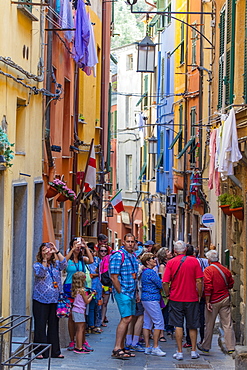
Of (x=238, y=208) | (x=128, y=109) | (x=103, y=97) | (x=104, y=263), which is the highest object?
(x=128, y=109)

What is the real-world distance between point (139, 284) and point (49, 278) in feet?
5.75

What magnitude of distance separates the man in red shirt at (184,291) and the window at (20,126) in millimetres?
2978

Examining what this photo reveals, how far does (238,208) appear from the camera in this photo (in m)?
12.8

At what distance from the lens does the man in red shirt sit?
1163 centimetres

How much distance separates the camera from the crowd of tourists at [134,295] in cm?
1095

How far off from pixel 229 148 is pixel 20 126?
11.1 ft

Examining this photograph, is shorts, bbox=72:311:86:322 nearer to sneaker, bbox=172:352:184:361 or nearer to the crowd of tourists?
the crowd of tourists

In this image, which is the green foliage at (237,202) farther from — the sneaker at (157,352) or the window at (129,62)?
the window at (129,62)

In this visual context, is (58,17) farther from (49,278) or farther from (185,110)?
(185,110)

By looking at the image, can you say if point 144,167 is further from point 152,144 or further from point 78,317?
point 78,317

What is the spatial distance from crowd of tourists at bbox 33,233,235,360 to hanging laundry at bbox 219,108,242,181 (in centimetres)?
146

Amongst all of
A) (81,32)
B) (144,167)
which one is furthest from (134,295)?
(144,167)

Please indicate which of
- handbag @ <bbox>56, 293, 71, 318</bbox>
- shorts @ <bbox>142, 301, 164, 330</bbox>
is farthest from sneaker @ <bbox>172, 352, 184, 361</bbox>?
handbag @ <bbox>56, 293, 71, 318</bbox>

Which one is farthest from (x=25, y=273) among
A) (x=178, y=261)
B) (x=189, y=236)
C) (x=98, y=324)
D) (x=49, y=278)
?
(x=189, y=236)
